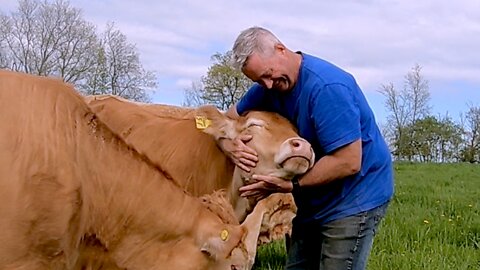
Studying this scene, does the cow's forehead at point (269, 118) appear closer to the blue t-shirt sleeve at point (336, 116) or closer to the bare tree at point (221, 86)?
the blue t-shirt sleeve at point (336, 116)

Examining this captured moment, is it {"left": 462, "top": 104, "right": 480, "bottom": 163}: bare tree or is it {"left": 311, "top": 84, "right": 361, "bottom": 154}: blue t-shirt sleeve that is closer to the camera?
{"left": 311, "top": 84, "right": 361, "bottom": 154}: blue t-shirt sleeve

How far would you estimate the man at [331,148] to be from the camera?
4492mm

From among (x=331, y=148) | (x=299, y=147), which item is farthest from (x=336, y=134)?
(x=299, y=147)

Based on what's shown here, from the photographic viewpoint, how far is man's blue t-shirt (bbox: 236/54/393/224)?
14.7ft

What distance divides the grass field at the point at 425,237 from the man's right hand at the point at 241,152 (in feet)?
5.98

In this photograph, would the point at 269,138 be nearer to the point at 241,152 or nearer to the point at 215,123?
the point at 241,152

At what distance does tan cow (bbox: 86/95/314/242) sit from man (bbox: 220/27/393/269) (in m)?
0.17

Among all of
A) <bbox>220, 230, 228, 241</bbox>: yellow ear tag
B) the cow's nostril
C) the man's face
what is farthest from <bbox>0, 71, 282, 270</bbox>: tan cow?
the man's face

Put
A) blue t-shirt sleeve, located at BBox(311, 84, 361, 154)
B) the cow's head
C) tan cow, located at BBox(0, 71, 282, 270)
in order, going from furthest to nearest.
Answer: the cow's head
blue t-shirt sleeve, located at BBox(311, 84, 361, 154)
tan cow, located at BBox(0, 71, 282, 270)

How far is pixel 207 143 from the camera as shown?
6305mm

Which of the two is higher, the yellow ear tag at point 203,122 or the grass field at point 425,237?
the yellow ear tag at point 203,122

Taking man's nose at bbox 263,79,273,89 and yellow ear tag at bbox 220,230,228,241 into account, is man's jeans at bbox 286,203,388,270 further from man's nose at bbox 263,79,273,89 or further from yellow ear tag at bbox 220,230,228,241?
man's nose at bbox 263,79,273,89

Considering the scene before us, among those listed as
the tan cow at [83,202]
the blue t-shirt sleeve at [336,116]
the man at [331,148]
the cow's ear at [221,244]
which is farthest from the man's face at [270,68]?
the cow's ear at [221,244]

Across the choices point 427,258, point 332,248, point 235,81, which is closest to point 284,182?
point 332,248
